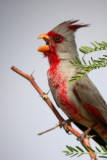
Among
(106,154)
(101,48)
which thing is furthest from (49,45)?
(106,154)

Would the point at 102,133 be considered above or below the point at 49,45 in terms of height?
below

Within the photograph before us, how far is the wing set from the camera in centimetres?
338

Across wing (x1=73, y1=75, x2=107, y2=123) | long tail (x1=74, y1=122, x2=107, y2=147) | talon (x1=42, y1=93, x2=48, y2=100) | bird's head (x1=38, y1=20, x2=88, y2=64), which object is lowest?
long tail (x1=74, y1=122, x2=107, y2=147)

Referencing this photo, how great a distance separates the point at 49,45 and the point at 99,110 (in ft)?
4.09

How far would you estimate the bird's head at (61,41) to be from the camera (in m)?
3.88

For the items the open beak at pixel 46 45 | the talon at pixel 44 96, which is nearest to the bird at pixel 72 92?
the open beak at pixel 46 45

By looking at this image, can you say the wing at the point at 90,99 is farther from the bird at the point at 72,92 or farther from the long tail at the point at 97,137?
the long tail at the point at 97,137

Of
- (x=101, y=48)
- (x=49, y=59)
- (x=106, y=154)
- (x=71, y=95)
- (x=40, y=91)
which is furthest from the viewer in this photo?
(x=49, y=59)

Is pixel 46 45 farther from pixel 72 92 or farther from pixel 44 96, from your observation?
pixel 44 96

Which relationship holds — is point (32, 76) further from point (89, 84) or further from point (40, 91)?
point (89, 84)

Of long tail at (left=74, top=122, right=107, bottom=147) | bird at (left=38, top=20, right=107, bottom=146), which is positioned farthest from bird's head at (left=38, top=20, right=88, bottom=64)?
long tail at (left=74, top=122, right=107, bottom=147)

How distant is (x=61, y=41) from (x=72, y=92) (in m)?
0.96

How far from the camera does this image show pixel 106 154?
1.27 metres

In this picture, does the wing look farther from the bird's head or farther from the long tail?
the bird's head
